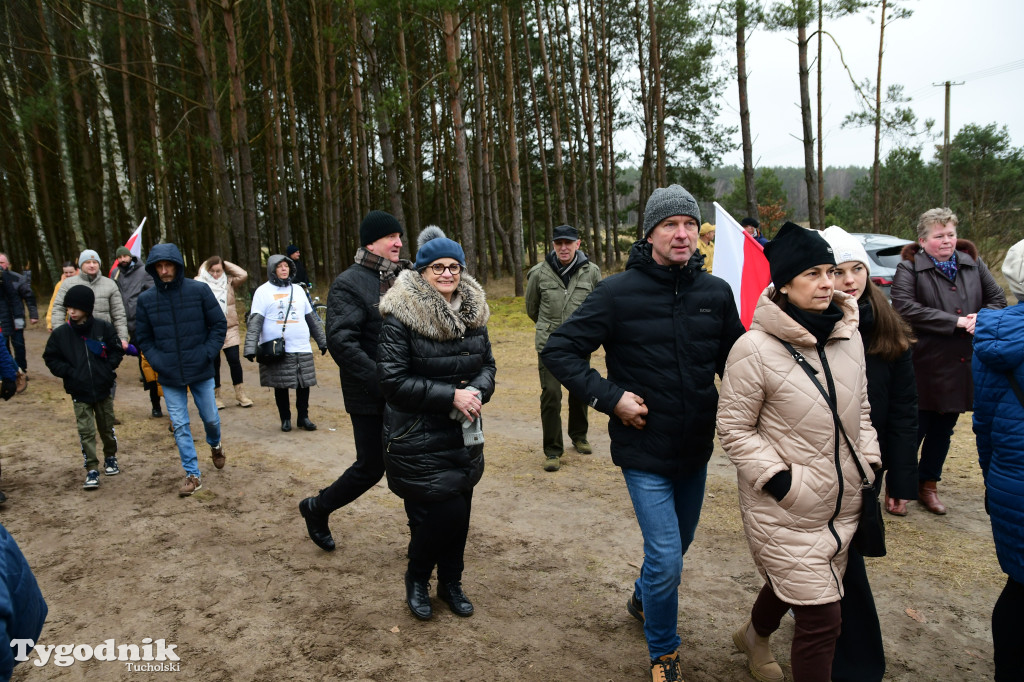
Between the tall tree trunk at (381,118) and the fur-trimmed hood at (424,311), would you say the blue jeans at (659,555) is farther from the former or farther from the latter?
the tall tree trunk at (381,118)

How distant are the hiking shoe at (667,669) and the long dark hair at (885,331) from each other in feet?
5.61

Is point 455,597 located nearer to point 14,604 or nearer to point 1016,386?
point 14,604

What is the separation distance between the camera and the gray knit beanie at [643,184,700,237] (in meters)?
3.08

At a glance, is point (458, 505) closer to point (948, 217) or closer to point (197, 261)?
point (948, 217)

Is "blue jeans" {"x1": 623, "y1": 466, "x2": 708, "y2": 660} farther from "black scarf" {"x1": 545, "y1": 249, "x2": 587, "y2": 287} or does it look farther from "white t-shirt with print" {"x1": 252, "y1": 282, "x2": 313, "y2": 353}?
"white t-shirt with print" {"x1": 252, "y1": 282, "x2": 313, "y2": 353}

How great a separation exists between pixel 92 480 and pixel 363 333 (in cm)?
354

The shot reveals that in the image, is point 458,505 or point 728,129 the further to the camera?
point 728,129

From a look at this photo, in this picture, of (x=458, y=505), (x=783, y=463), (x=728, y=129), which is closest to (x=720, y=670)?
(x=783, y=463)

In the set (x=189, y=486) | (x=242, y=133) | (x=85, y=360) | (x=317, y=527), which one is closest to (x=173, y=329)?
(x=85, y=360)

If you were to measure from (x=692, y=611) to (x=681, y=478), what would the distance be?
3.74 feet

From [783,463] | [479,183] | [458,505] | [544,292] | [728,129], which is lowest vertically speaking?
[458,505]

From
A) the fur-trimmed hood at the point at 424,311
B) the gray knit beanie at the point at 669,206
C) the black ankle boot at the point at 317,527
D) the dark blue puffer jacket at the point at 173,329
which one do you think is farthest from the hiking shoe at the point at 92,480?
the gray knit beanie at the point at 669,206

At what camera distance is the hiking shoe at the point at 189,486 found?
5793mm

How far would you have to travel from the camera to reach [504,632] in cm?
363
